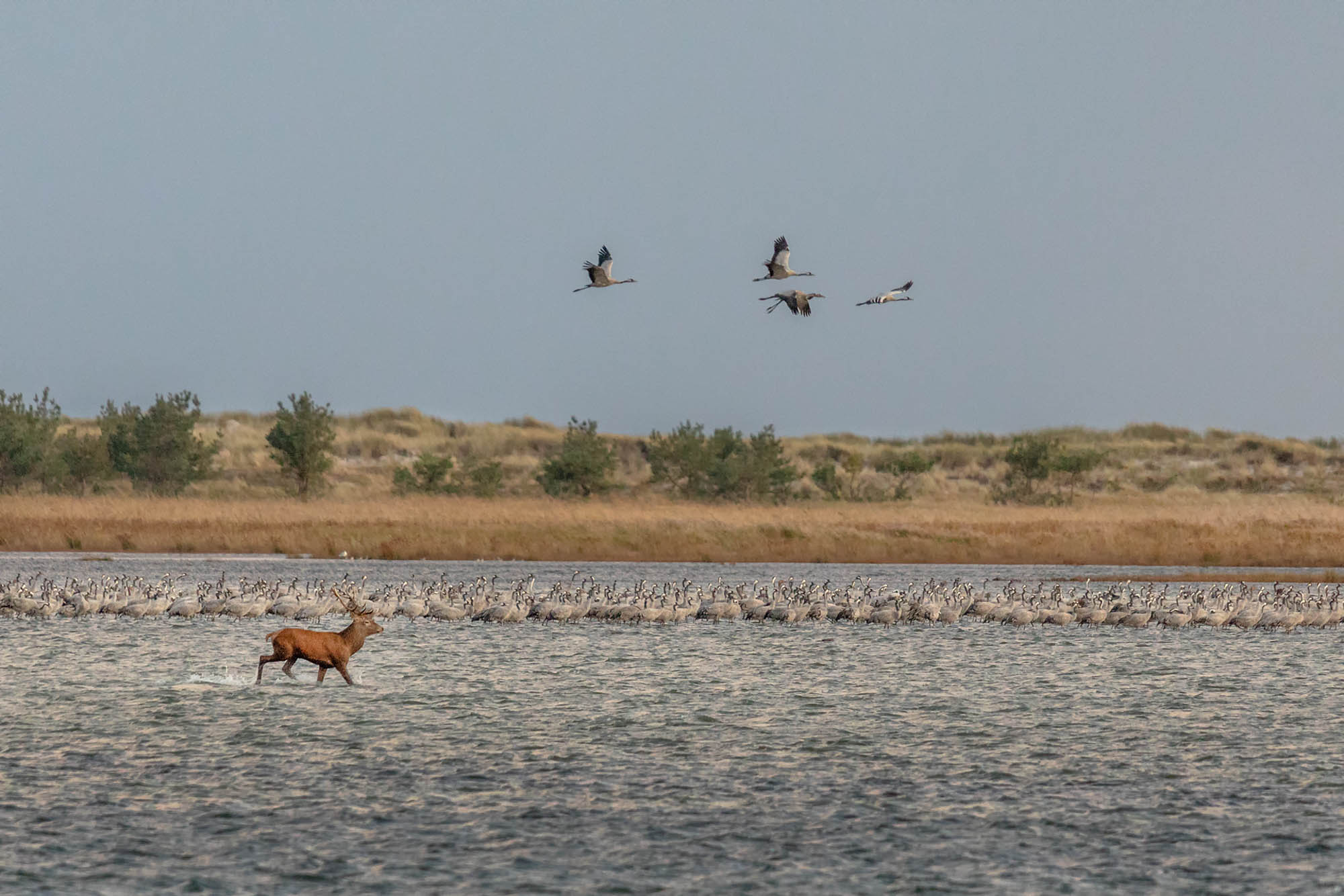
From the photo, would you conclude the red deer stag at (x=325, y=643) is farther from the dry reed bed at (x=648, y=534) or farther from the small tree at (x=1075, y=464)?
the small tree at (x=1075, y=464)

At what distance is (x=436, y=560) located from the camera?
47375 mm

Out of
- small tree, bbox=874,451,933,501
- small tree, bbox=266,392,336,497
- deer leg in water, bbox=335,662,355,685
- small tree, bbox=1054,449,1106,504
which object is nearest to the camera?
deer leg in water, bbox=335,662,355,685

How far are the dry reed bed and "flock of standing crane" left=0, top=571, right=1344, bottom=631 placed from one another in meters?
14.6

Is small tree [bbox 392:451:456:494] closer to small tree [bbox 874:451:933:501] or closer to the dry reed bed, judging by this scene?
the dry reed bed

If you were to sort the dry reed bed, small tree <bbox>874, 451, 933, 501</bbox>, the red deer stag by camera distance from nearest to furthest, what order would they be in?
the red deer stag
the dry reed bed
small tree <bbox>874, 451, 933, 501</bbox>

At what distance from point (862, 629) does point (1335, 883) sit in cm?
1799

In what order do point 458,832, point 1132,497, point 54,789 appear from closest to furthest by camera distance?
point 458,832 → point 54,789 → point 1132,497

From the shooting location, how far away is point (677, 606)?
3077 cm

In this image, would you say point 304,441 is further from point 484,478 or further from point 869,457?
point 869,457

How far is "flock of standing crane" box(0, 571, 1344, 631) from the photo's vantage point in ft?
96.9

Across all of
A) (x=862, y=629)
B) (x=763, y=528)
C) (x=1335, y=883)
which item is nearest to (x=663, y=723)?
(x=1335, y=883)

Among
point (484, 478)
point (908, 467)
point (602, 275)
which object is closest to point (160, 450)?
point (484, 478)

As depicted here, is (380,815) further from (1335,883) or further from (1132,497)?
(1132,497)

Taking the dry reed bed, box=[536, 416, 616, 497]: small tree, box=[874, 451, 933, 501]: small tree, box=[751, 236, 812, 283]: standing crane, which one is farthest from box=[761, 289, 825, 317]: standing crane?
box=[874, 451, 933, 501]: small tree
